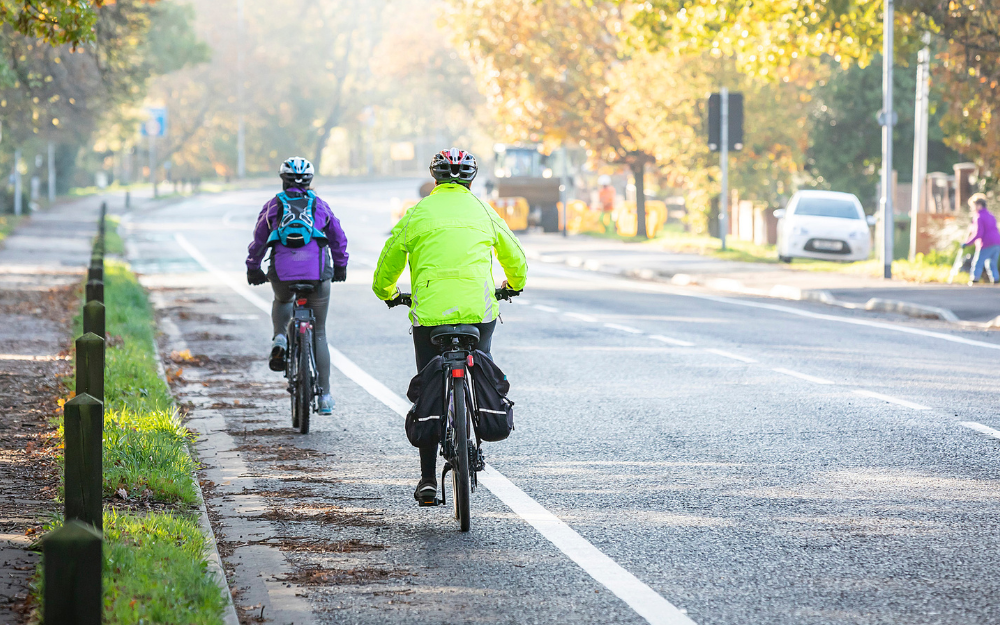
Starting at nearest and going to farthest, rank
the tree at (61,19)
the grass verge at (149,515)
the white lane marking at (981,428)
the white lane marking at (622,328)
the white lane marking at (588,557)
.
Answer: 1. the grass verge at (149,515)
2. the white lane marking at (588,557)
3. the white lane marking at (981,428)
4. the tree at (61,19)
5. the white lane marking at (622,328)

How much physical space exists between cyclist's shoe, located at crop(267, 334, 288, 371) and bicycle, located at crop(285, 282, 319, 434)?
6 cm

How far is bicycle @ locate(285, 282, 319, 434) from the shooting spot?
9.29 metres

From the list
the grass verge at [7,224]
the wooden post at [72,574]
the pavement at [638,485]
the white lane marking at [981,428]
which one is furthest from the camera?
the grass verge at [7,224]

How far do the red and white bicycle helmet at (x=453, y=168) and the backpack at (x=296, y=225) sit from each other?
2616 mm

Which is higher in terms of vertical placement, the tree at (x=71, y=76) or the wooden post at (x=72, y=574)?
the tree at (x=71, y=76)

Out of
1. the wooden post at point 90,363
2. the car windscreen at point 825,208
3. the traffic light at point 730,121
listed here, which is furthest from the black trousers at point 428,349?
the traffic light at point 730,121

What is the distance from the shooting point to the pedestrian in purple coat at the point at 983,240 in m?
22.0

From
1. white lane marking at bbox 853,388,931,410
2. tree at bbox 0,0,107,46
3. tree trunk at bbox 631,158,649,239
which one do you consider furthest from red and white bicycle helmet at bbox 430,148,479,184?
tree trunk at bbox 631,158,649,239

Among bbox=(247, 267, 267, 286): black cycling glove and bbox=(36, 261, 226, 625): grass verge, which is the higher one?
bbox=(247, 267, 267, 286): black cycling glove

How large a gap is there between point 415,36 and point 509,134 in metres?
48.2

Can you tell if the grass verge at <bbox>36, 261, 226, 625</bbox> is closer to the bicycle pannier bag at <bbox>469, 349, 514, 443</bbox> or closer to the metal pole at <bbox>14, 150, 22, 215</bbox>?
the bicycle pannier bag at <bbox>469, 349, 514, 443</bbox>

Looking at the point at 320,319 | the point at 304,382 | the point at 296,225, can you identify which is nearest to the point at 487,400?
the point at 304,382

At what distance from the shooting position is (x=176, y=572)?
550 centimetres

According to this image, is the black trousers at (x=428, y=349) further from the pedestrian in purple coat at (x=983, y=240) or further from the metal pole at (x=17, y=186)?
the metal pole at (x=17, y=186)
